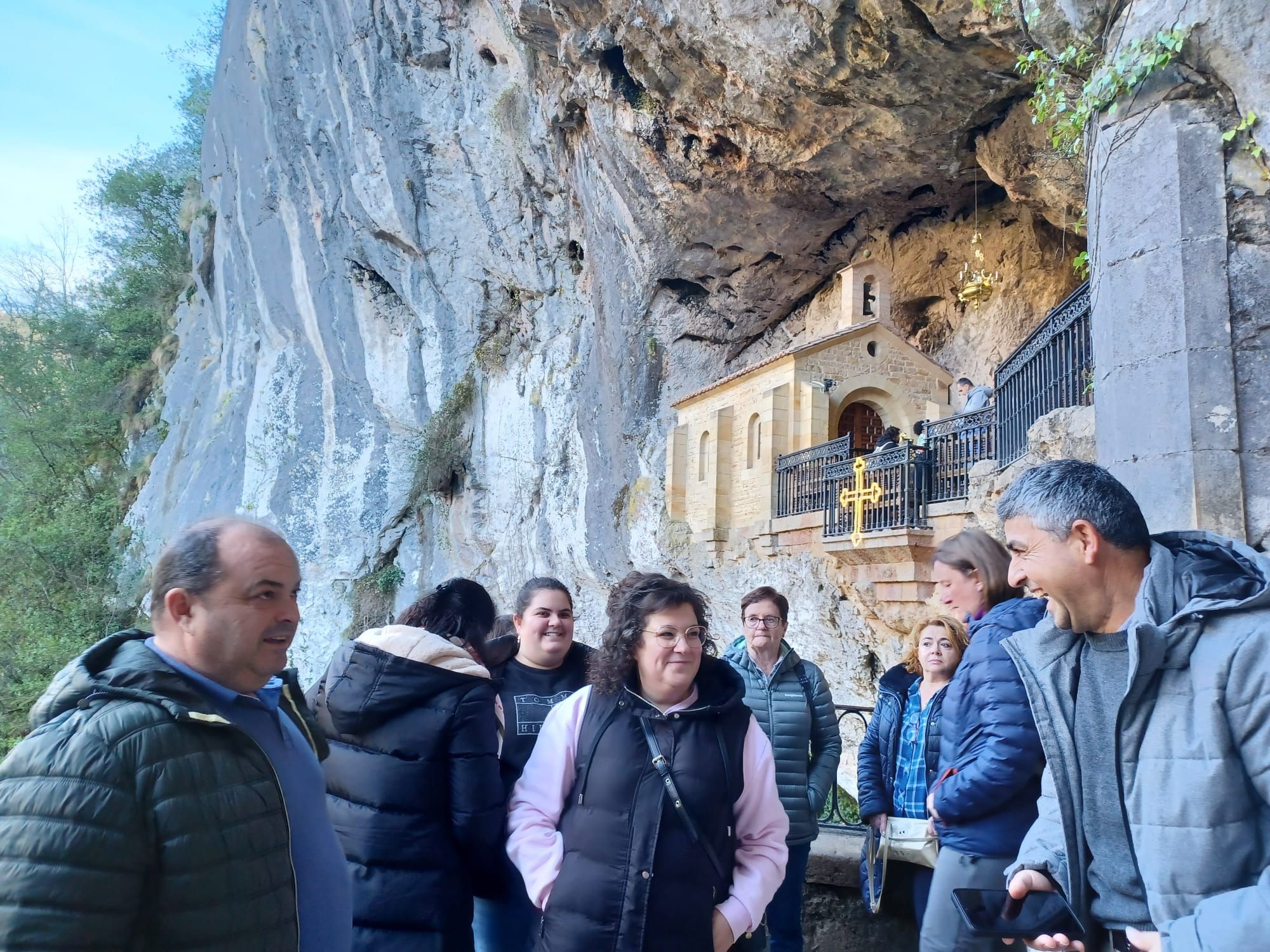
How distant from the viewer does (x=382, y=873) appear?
2439mm

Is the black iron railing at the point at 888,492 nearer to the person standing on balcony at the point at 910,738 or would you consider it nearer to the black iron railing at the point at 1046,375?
the black iron railing at the point at 1046,375

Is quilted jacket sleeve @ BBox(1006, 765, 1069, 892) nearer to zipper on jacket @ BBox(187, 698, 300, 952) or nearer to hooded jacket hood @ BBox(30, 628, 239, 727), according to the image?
zipper on jacket @ BBox(187, 698, 300, 952)

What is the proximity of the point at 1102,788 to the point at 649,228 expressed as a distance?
15.7 m

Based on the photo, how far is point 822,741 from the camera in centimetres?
415

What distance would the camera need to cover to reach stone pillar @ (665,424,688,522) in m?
17.1

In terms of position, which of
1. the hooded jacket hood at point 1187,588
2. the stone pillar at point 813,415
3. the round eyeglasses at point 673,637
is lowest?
the round eyeglasses at point 673,637

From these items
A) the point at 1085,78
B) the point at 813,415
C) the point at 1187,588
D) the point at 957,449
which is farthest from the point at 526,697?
the point at 813,415

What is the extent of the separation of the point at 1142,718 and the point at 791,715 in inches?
101

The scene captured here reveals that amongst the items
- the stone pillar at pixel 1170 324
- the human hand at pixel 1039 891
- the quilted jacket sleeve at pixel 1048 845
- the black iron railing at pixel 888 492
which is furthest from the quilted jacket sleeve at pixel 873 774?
the black iron railing at pixel 888 492

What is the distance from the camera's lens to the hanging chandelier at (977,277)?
11.6 meters

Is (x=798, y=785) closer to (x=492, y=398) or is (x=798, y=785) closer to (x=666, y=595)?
(x=666, y=595)

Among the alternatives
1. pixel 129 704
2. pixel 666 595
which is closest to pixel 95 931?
pixel 129 704

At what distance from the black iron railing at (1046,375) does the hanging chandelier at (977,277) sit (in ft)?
8.98

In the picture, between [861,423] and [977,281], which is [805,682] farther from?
[861,423]
